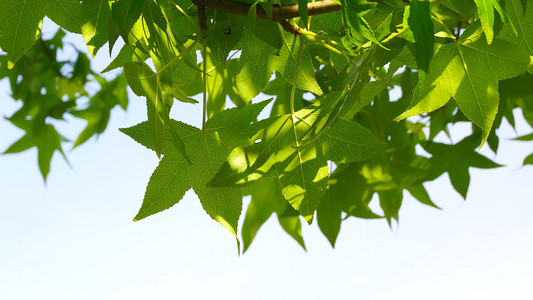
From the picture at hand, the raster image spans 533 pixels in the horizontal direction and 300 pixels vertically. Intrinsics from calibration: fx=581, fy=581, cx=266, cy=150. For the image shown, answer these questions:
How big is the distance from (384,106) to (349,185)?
0.45ft

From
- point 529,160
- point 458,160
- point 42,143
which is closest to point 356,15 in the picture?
point 458,160

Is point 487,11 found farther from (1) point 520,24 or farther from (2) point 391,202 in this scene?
(2) point 391,202

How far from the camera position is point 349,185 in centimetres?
92

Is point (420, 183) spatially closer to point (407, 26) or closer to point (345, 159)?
point (345, 159)

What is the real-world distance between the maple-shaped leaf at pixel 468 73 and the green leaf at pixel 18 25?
1.00ft

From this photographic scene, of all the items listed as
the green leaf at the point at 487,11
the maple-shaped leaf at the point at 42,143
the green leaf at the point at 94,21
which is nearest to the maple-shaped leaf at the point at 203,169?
the green leaf at the point at 94,21

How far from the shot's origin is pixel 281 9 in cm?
40

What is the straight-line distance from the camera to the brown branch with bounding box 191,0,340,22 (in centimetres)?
40

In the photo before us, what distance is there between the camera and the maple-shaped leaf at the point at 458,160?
102 centimetres

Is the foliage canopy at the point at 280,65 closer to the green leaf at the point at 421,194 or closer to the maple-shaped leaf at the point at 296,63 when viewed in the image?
the maple-shaped leaf at the point at 296,63

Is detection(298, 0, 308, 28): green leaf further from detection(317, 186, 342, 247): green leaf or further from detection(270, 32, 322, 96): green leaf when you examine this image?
detection(317, 186, 342, 247): green leaf

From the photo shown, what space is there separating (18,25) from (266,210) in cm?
55

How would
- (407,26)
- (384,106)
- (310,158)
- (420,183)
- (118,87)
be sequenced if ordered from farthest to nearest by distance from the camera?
1. (118,87)
2. (420,183)
3. (384,106)
4. (310,158)
5. (407,26)

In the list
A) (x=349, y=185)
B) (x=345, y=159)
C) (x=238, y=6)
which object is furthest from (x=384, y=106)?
(x=238, y=6)
